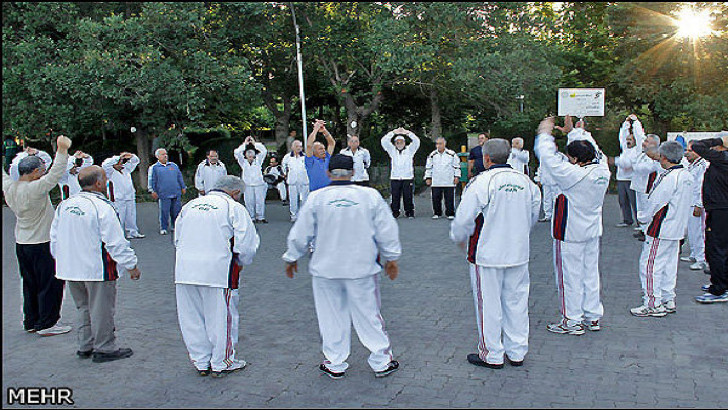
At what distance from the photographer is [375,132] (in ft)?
92.8

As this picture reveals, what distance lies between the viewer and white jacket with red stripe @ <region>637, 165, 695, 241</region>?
21.4 ft

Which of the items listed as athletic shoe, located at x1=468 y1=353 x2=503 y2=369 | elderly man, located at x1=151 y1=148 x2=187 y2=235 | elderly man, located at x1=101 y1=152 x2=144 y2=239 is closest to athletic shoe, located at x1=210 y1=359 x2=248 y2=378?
athletic shoe, located at x1=468 y1=353 x2=503 y2=369

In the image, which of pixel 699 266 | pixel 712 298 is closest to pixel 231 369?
pixel 712 298

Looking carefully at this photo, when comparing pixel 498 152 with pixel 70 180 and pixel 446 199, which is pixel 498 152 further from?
pixel 446 199

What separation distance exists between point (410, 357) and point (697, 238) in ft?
18.7

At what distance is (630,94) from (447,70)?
6939 millimetres

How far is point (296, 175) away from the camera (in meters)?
14.9

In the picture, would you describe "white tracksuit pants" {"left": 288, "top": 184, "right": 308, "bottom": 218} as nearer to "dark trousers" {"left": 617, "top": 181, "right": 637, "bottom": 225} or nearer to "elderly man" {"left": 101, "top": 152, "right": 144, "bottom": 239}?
"elderly man" {"left": 101, "top": 152, "right": 144, "bottom": 239}

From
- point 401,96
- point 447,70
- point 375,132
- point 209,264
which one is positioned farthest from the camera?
point 375,132

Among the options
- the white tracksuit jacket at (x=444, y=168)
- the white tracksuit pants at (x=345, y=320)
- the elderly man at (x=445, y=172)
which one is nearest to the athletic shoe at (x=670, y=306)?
the white tracksuit pants at (x=345, y=320)

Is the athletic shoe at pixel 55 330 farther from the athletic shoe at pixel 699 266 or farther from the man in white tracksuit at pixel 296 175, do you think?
the man in white tracksuit at pixel 296 175

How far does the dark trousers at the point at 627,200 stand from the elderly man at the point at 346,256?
29.2 feet

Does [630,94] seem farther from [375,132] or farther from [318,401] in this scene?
[318,401]

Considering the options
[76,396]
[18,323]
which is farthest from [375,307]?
[18,323]
